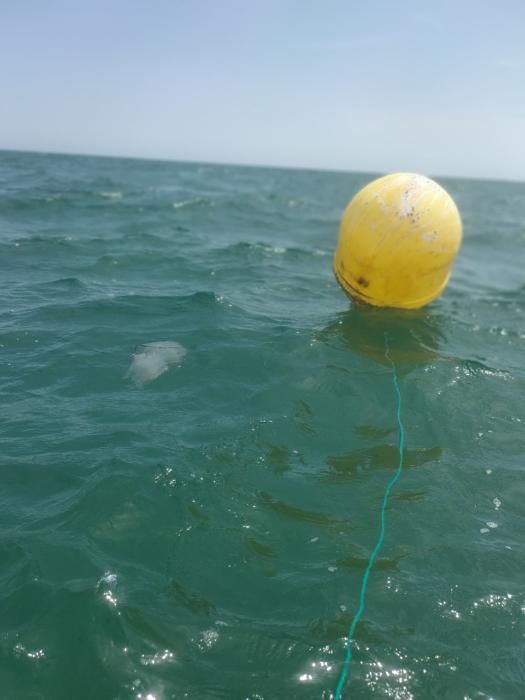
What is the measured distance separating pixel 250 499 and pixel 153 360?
2.62 m

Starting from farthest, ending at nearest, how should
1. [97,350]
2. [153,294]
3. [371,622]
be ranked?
[153,294]
[97,350]
[371,622]

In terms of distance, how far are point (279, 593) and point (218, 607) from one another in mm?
387

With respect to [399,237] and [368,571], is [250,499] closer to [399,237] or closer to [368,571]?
[368,571]

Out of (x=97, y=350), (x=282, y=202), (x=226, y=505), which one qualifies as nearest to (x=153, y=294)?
(x=97, y=350)

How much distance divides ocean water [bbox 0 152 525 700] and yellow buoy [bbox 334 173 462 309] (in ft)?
3.01

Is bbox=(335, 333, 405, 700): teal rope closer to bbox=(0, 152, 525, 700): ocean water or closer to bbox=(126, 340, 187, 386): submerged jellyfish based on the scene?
bbox=(0, 152, 525, 700): ocean water

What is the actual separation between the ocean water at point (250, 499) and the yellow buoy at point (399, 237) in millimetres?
916

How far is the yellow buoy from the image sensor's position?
613cm

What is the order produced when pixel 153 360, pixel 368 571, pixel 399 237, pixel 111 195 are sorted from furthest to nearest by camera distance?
pixel 111 195 < pixel 153 360 < pixel 399 237 < pixel 368 571

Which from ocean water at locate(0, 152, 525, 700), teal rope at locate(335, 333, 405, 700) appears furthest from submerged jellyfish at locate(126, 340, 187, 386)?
teal rope at locate(335, 333, 405, 700)

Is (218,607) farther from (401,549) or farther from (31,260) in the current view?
(31,260)

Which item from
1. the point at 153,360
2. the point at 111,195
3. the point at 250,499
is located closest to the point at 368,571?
the point at 250,499

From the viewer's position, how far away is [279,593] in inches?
134

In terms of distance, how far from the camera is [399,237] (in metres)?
6.14
